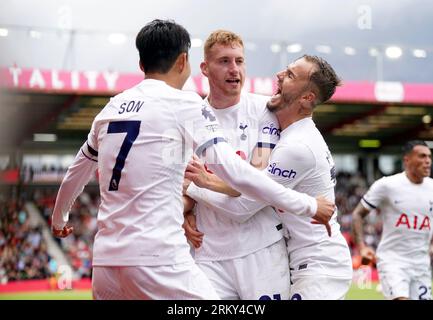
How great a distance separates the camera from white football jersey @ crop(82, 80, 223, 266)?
368cm

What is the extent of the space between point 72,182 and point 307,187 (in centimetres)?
149

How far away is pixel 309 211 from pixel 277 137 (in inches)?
42.5

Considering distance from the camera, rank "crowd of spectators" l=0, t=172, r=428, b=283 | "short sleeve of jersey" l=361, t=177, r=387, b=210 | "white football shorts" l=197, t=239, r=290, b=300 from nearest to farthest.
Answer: "white football shorts" l=197, t=239, r=290, b=300, "short sleeve of jersey" l=361, t=177, r=387, b=210, "crowd of spectators" l=0, t=172, r=428, b=283

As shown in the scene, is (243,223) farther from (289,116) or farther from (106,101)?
(106,101)

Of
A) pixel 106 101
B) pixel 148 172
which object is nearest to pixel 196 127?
pixel 148 172

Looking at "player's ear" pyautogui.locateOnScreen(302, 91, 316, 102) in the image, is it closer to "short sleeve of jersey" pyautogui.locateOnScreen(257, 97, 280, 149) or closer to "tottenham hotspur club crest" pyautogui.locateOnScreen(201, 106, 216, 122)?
"short sleeve of jersey" pyautogui.locateOnScreen(257, 97, 280, 149)

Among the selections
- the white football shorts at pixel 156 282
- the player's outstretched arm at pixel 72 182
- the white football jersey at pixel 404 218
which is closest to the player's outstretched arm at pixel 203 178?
the player's outstretched arm at pixel 72 182

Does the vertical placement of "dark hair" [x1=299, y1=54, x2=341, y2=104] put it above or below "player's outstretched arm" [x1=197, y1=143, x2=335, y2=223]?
above

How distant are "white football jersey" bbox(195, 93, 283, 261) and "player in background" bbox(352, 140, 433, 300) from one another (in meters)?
3.94

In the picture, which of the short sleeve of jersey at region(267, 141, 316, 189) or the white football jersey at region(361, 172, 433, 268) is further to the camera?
the white football jersey at region(361, 172, 433, 268)

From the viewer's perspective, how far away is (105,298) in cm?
381

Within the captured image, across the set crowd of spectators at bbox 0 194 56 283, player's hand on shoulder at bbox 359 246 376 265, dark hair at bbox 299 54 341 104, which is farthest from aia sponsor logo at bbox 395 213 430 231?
crowd of spectators at bbox 0 194 56 283
